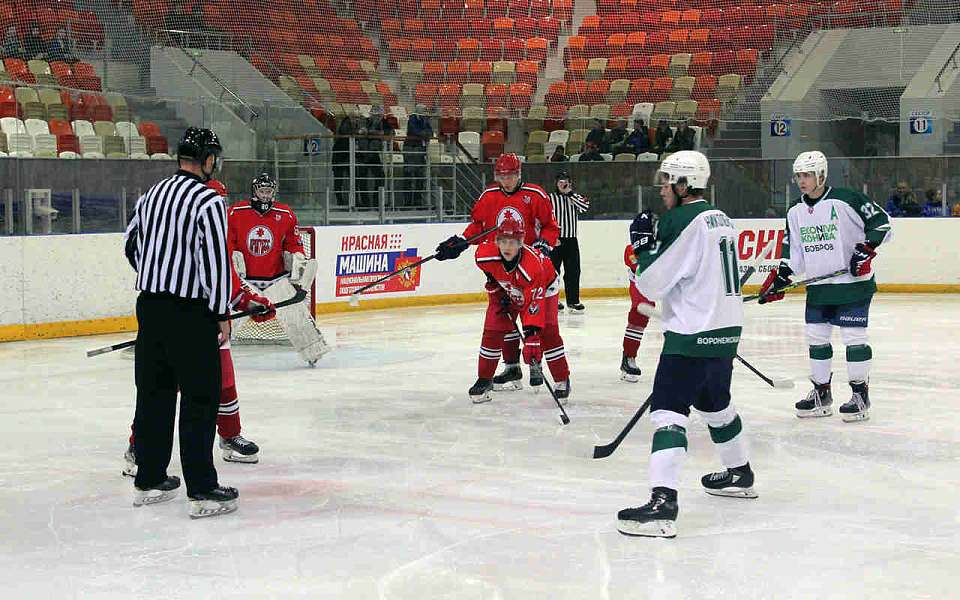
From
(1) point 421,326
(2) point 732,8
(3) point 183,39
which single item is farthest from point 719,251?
(2) point 732,8

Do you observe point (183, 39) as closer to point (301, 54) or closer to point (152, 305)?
point (301, 54)

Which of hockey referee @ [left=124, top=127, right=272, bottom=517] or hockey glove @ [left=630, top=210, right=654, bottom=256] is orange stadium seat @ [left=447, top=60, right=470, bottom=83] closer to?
hockey referee @ [left=124, top=127, right=272, bottom=517]

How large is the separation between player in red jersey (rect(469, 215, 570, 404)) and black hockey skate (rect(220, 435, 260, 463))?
5.55 ft

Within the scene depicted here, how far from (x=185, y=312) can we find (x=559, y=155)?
33.7ft

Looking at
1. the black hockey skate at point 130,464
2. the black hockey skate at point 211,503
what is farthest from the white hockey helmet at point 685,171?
the black hockey skate at point 130,464

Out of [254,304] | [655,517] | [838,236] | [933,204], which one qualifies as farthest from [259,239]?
[933,204]

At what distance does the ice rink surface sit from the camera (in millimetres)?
3318

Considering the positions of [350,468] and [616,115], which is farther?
[616,115]

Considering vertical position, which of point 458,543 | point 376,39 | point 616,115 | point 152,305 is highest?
point 376,39

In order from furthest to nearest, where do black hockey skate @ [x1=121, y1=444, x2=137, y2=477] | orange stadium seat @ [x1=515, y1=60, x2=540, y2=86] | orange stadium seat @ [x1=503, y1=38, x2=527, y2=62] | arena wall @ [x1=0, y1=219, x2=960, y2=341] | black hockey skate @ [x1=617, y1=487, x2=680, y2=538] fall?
orange stadium seat @ [x1=503, y1=38, x2=527, y2=62] → orange stadium seat @ [x1=515, y1=60, x2=540, y2=86] → arena wall @ [x1=0, y1=219, x2=960, y2=341] → black hockey skate @ [x1=121, y1=444, x2=137, y2=477] → black hockey skate @ [x1=617, y1=487, x2=680, y2=538]

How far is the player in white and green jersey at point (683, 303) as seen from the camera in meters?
3.79

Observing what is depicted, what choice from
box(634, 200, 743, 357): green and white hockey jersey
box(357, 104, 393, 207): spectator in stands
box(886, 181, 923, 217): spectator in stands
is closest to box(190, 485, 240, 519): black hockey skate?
box(634, 200, 743, 357): green and white hockey jersey

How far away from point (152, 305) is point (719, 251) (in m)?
1.83

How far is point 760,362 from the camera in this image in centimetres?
789
